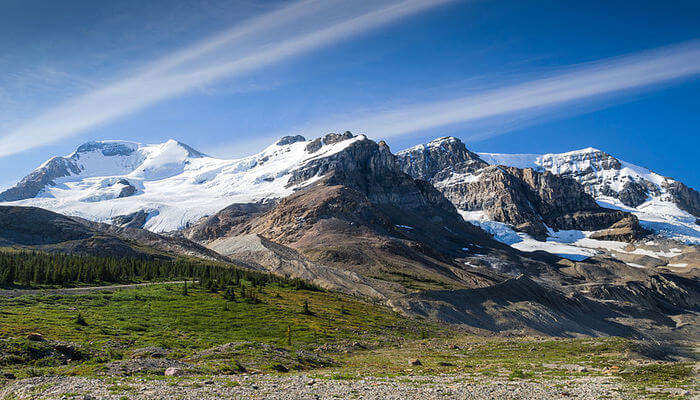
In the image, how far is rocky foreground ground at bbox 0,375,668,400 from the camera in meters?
22.1

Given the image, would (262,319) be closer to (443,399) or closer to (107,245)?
(443,399)

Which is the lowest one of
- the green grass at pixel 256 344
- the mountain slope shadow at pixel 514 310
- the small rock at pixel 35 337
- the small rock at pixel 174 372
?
the mountain slope shadow at pixel 514 310

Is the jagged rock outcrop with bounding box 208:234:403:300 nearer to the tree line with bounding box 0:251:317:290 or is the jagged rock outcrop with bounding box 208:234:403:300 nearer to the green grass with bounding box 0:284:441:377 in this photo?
the tree line with bounding box 0:251:317:290

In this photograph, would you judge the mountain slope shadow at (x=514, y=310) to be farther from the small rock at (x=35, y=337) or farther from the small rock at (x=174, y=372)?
the small rock at (x=35, y=337)

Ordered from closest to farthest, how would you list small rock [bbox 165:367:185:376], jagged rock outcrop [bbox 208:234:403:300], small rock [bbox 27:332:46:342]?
small rock [bbox 165:367:185:376], small rock [bbox 27:332:46:342], jagged rock outcrop [bbox 208:234:403:300]

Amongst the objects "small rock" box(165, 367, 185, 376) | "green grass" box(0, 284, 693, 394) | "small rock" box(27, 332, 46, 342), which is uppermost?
"small rock" box(27, 332, 46, 342)

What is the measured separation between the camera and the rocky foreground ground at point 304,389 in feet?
72.4

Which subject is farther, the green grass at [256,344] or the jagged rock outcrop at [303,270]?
the jagged rock outcrop at [303,270]

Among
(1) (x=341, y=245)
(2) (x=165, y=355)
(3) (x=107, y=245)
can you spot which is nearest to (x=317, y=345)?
(2) (x=165, y=355)

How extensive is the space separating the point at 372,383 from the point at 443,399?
475 centimetres

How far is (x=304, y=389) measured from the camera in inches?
958

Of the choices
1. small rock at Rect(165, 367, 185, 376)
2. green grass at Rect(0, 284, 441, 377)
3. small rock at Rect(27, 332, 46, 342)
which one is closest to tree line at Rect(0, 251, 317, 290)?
green grass at Rect(0, 284, 441, 377)

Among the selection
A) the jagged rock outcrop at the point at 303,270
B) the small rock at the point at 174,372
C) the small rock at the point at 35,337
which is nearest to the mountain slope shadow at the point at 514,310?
the jagged rock outcrop at the point at 303,270

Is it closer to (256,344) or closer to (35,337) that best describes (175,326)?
(256,344)
